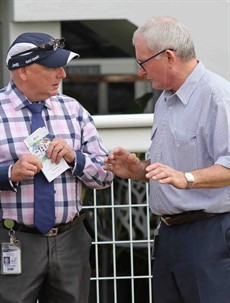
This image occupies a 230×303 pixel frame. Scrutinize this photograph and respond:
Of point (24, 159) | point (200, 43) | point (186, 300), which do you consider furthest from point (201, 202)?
point (200, 43)

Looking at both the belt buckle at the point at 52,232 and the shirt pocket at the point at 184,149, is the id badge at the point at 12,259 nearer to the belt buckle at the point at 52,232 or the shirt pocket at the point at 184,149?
the belt buckle at the point at 52,232

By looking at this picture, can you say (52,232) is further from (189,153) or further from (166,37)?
(166,37)

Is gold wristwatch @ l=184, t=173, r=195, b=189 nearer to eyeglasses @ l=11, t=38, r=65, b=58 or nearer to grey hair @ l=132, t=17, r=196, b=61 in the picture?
grey hair @ l=132, t=17, r=196, b=61

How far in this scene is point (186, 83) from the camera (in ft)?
15.9

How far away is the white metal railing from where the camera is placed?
20.3 feet

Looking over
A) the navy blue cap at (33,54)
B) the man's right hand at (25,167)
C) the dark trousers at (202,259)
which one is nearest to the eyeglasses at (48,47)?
the navy blue cap at (33,54)

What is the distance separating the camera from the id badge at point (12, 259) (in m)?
4.96

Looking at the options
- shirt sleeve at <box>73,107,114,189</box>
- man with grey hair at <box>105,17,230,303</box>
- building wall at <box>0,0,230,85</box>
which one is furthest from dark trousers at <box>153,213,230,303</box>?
building wall at <box>0,0,230,85</box>

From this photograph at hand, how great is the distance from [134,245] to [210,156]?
2.07 metres

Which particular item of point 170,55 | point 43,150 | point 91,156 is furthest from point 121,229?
point 170,55

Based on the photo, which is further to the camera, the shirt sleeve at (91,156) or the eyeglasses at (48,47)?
the shirt sleeve at (91,156)

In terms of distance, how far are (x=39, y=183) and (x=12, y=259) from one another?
39cm

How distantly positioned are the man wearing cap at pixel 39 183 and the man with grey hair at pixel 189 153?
0.90 feet

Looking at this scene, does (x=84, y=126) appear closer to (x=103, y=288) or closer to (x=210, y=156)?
(x=210, y=156)
